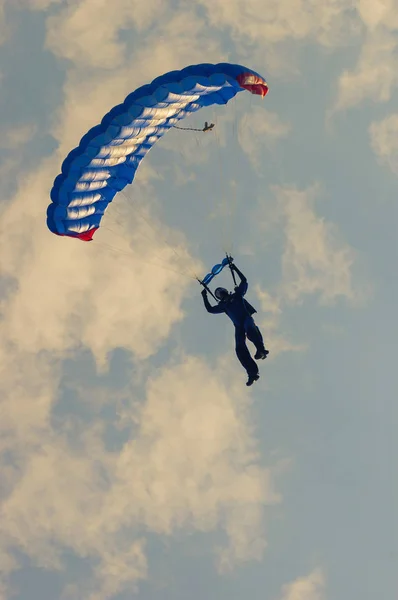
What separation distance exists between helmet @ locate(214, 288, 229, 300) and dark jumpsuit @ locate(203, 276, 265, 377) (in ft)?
0.37

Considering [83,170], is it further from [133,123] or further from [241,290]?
[241,290]

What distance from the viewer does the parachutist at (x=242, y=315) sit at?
2362 centimetres

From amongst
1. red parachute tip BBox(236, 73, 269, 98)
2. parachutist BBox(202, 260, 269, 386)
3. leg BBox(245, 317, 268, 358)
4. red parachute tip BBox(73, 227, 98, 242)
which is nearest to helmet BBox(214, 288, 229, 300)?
parachutist BBox(202, 260, 269, 386)

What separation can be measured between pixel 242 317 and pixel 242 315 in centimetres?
6

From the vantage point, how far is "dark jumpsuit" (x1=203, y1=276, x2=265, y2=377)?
23.7 meters

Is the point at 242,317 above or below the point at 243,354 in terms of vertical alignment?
above

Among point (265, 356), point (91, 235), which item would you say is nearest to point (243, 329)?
point (265, 356)

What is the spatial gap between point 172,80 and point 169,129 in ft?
10.8

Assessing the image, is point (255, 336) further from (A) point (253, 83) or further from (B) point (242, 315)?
(A) point (253, 83)

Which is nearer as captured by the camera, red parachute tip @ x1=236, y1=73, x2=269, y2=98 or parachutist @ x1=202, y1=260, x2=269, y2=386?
red parachute tip @ x1=236, y1=73, x2=269, y2=98

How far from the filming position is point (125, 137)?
76.0 ft

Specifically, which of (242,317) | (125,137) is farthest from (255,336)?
(125,137)

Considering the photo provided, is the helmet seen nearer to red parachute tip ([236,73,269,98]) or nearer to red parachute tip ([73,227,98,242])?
red parachute tip ([73,227,98,242])

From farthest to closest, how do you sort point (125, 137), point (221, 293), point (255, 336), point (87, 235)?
point (87, 235) → point (221, 293) → point (255, 336) → point (125, 137)
